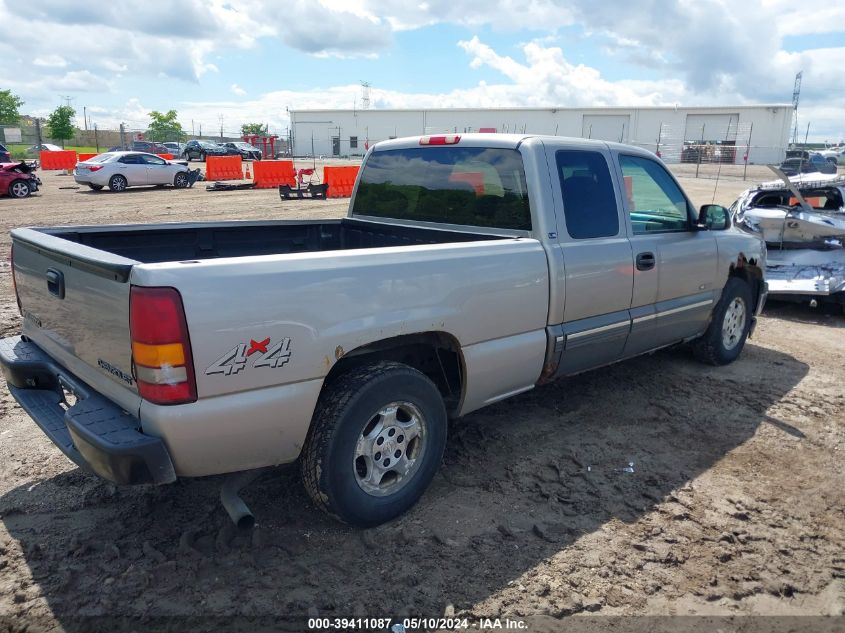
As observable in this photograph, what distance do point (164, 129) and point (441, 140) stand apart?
247ft

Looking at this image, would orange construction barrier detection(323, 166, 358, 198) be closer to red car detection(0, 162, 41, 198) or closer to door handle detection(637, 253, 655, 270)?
red car detection(0, 162, 41, 198)

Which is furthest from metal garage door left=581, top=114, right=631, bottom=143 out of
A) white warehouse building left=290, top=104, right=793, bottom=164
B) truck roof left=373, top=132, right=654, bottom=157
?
truck roof left=373, top=132, right=654, bottom=157

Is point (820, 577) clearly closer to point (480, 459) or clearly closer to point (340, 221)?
point (480, 459)

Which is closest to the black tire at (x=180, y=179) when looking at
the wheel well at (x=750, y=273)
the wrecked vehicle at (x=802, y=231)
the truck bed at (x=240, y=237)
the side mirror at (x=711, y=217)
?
the wrecked vehicle at (x=802, y=231)

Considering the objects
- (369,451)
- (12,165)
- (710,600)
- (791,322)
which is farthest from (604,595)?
(12,165)

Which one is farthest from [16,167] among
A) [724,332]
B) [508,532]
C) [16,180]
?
[508,532]

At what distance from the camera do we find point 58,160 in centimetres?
3709

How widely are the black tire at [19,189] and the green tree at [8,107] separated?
48.5 m

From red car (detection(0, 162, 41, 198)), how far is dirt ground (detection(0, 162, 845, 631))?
1998 centimetres

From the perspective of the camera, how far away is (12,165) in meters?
21.6

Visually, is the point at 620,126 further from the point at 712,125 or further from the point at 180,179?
the point at 180,179

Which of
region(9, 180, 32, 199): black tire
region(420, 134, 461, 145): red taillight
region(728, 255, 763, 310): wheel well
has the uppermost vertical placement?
region(420, 134, 461, 145): red taillight

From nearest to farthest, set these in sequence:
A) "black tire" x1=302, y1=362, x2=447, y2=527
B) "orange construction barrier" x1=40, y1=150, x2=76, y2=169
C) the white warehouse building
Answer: "black tire" x1=302, y1=362, x2=447, y2=527
"orange construction barrier" x1=40, y1=150, x2=76, y2=169
the white warehouse building

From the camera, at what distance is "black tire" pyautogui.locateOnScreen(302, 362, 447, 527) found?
3.06 metres
